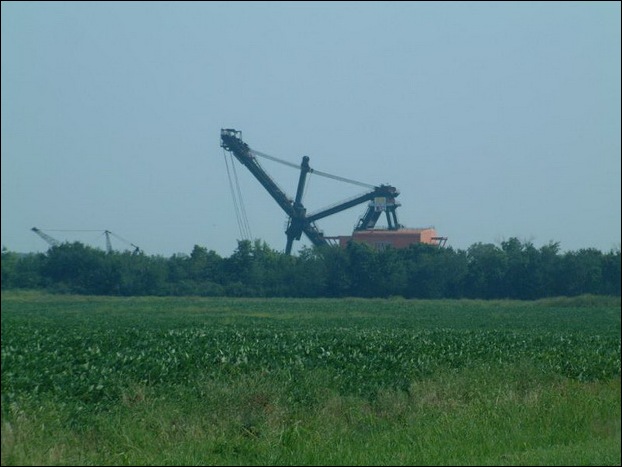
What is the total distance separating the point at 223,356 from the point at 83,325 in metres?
9.33

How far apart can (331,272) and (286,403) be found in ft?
25.0

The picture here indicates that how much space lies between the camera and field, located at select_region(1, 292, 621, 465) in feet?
29.7

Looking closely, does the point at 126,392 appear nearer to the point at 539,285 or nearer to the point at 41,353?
the point at 41,353

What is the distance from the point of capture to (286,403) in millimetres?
12031

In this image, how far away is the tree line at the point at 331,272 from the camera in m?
9.17

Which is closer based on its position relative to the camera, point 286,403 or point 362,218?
point 286,403

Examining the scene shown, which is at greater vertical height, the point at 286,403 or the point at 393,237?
the point at 393,237

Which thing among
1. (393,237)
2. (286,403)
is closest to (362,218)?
(393,237)

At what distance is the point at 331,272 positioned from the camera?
19422 millimetres

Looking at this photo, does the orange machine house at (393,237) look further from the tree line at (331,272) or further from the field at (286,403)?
the field at (286,403)

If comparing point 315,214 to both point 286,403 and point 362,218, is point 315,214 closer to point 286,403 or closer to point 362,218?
point 362,218

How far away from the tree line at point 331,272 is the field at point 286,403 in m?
0.42

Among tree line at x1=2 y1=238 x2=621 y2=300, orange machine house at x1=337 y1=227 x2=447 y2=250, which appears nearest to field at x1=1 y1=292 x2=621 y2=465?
tree line at x1=2 y1=238 x2=621 y2=300

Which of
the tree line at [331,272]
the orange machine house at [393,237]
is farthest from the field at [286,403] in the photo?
the orange machine house at [393,237]
